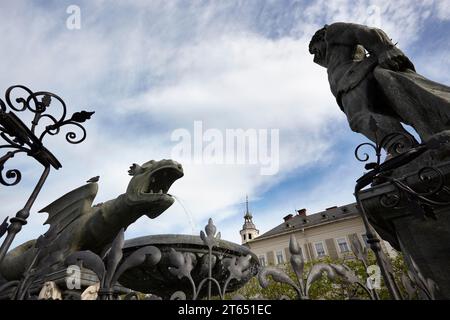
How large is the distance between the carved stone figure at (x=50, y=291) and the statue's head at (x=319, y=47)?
16.1ft

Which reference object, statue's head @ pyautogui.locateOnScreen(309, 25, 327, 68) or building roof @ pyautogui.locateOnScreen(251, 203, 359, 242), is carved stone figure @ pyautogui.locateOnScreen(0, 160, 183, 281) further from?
building roof @ pyautogui.locateOnScreen(251, 203, 359, 242)

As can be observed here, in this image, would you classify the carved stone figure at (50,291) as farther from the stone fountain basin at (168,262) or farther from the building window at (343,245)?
the building window at (343,245)

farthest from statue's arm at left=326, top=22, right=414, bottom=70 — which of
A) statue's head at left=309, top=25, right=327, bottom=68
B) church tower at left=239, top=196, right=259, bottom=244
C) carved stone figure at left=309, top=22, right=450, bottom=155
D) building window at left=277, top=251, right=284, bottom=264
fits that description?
church tower at left=239, top=196, right=259, bottom=244

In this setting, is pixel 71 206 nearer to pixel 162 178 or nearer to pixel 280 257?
pixel 162 178

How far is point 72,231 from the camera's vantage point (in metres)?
3.36

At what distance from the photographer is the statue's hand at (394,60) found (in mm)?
3332

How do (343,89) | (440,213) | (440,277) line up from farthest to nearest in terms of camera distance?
1. (343,89)
2. (440,213)
3. (440,277)

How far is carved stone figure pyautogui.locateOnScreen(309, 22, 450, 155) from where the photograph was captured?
2.78m

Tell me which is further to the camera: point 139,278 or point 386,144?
point 139,278

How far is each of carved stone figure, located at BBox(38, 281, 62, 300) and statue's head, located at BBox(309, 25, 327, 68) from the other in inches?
193

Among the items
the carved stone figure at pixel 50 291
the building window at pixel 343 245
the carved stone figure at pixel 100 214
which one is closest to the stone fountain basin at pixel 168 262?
the carved stone figure at pixel 100 214
